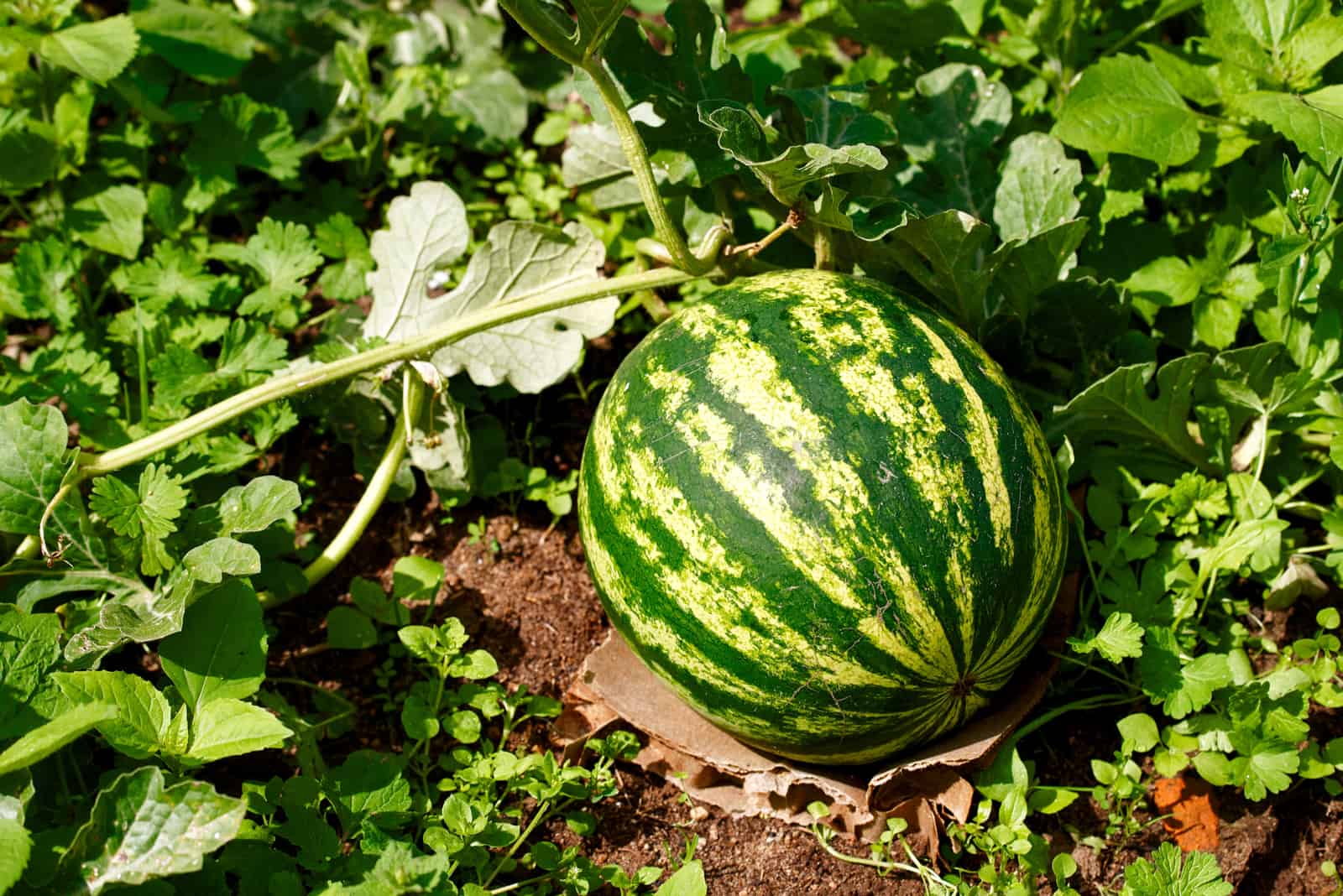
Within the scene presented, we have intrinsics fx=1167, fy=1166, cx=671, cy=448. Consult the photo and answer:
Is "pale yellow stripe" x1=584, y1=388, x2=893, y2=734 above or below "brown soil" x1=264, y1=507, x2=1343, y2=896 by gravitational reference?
above

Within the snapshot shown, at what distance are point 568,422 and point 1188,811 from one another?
1903 millimetres

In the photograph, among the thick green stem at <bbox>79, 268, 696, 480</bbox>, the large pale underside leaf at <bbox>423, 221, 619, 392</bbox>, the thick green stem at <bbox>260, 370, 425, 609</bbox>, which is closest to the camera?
the thick green stem at <bbox>79, 268, 696, 480</bbox>

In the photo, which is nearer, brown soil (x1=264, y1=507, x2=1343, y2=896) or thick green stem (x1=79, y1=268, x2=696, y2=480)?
brown soil (x1=264, y1=507, x2=1343, y2=896)

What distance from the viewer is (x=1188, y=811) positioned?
263 centimetres

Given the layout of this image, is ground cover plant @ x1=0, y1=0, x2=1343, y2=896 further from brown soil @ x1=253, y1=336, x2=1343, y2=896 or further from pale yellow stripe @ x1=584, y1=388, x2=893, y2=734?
pale yellow stripe @ x1=584, y1=388, x2=893, y2=734

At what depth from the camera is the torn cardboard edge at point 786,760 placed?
8.22ft

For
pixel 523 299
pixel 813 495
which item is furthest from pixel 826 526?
pixel 523 299

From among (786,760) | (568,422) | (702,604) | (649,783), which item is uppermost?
(702,604)

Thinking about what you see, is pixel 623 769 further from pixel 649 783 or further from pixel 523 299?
pixel 523 299

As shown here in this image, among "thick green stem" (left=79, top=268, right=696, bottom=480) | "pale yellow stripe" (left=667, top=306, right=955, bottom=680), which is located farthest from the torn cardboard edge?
"thick green stem" (left=79, top=268, right=696, bottom=480)

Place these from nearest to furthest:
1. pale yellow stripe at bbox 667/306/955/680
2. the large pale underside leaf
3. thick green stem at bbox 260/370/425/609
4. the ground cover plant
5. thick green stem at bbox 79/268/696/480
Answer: pale yellow stripe at bbox 667/306/955/680, the ground cover plant, thick green stem at bbox 79/268/696/480, thick green stem at bbox 260/370/425/609, the large pale underside leaf

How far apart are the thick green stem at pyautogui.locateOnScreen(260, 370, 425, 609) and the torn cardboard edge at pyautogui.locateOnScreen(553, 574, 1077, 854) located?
669 mm

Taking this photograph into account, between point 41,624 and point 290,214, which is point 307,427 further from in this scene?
point 41,624

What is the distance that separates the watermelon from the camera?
2.23 m
